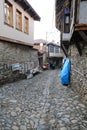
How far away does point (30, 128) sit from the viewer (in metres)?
4.09

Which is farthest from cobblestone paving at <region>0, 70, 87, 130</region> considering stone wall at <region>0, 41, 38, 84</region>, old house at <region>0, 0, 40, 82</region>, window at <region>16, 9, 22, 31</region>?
window at <region>16, 9, 22, 31</region>

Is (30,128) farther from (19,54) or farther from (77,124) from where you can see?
(19,54)

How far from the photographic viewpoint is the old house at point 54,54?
31.8 m

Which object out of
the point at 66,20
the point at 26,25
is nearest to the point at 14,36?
the point at 26,25

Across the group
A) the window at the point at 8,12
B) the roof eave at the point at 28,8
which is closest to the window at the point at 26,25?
the roof eave at the point at 28,8

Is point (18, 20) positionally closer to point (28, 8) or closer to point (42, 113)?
point (28, 8)

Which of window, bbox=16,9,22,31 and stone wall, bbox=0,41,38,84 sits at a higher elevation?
window, bbox=16,9,22,31

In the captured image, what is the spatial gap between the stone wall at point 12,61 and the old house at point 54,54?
58.3 feet

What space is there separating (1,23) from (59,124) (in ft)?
23.2

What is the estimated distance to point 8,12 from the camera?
1073 cm

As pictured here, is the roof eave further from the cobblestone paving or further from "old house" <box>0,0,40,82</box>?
the cobblestone paving

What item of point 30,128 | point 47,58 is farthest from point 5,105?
point 47,58

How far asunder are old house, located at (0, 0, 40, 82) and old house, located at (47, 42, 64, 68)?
56.1 ft

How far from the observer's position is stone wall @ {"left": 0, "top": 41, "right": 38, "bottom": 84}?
973 cm
